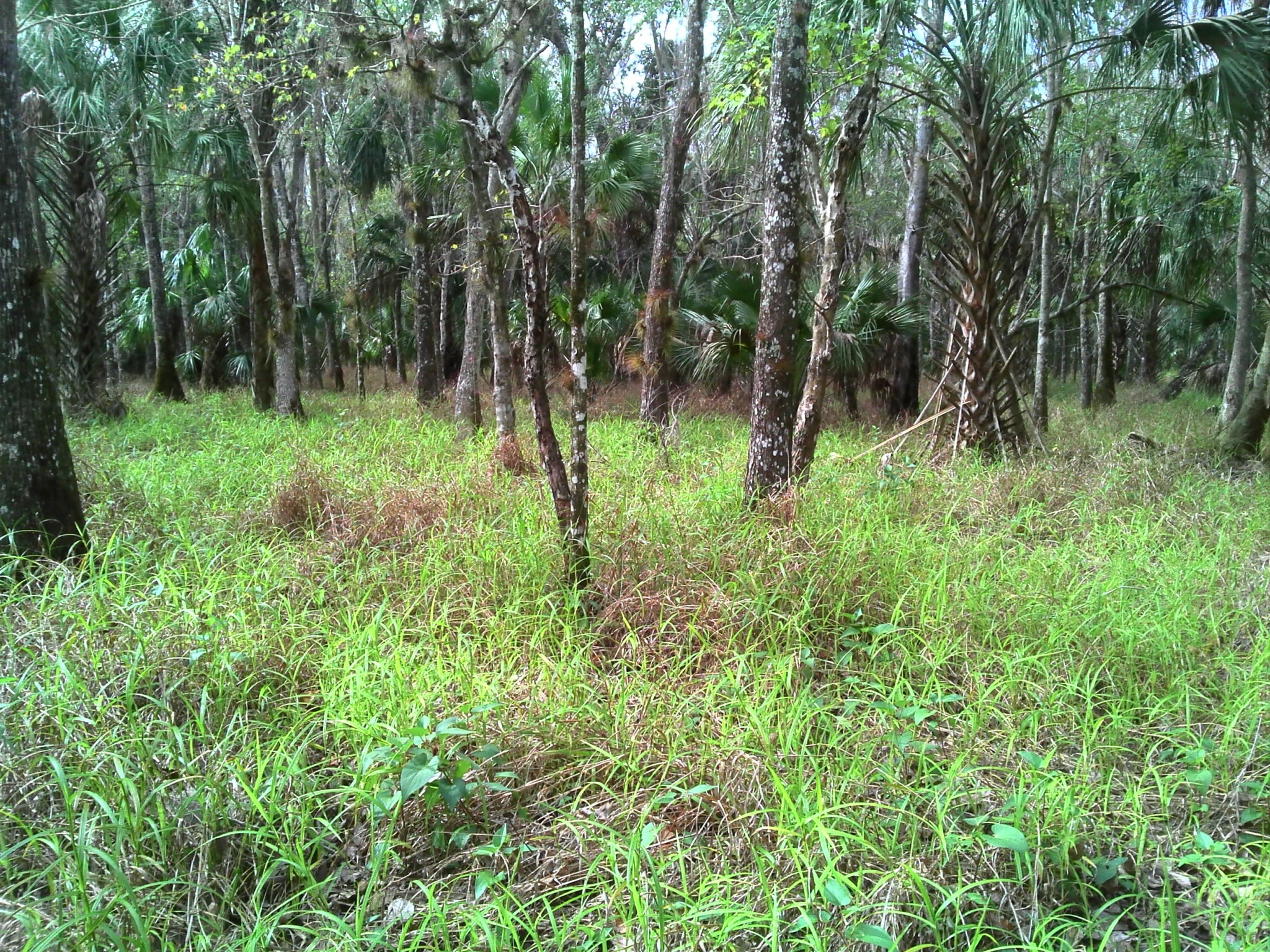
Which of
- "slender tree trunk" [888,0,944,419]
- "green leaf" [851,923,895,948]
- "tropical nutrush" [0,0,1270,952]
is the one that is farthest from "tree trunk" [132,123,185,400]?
"green leaf" [851,923,895,948]

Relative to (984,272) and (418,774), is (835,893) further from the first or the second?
(984,272)

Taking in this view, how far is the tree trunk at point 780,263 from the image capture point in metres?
4.80

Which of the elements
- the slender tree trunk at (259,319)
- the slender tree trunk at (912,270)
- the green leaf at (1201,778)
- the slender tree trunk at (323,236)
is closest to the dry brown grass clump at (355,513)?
the green leaf at (1201,778)

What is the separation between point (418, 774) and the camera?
93.4 inches

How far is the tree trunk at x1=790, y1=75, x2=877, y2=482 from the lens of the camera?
18.1 ft

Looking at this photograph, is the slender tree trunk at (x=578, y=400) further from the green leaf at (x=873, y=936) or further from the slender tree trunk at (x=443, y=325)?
the slender tree trunk at (x=443, y=325)

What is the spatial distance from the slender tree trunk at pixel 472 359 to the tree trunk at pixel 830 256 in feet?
13.6

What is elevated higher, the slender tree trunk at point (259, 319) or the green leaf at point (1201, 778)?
the slender tree trunk at point (259, 319)

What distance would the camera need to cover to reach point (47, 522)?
165 inches

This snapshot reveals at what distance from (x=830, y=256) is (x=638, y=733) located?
413cm

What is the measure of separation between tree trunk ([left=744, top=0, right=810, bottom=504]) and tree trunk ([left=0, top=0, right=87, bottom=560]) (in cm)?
407

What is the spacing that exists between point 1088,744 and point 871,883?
1.09 m

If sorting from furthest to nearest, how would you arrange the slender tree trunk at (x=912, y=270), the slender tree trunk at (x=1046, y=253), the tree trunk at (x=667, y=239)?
1. the slender tree trunk at (x=912, y=270)
2. the tree trunk at (x=667, y=239)
3. the slender tree trunk at (x=1046, y=253)

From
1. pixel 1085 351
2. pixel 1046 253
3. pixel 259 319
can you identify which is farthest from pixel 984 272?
pixel 259 319
